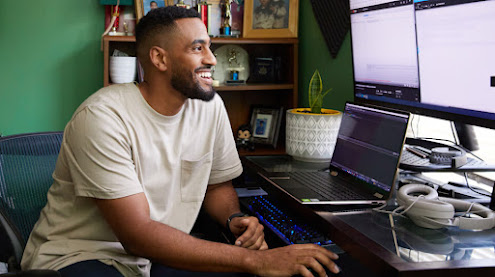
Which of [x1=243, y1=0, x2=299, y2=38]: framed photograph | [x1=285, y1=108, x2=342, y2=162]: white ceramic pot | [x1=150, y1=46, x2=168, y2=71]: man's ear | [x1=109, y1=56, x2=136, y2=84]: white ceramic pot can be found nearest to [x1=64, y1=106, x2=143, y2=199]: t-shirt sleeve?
[x1=150, y1=46, x2=168, y2=71]: man's ear

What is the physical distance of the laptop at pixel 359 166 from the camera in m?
1.40

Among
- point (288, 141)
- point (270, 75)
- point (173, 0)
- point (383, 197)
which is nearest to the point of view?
point (383, 197)

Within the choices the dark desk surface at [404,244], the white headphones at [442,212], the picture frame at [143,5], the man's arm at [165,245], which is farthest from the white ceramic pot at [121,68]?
the white headphones at [442,212]

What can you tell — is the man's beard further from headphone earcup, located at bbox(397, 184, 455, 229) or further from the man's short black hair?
headphone earcup, located at bbox(397, 184, 455, 229)

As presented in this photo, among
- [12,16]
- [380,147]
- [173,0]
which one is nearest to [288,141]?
[380,147]

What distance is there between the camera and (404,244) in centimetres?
111

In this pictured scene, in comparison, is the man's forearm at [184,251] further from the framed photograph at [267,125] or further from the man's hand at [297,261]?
the framed photograph at [267,125]

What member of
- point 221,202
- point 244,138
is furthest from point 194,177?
point 244,138

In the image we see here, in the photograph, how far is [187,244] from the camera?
1336mm

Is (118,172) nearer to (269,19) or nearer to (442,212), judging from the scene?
(442,212)

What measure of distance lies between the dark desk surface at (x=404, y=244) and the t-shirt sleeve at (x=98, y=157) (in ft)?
1.47

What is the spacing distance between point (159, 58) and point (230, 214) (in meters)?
0.51

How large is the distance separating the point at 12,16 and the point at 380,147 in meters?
2.07

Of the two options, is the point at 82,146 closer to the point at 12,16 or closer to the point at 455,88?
the point at 455,88
